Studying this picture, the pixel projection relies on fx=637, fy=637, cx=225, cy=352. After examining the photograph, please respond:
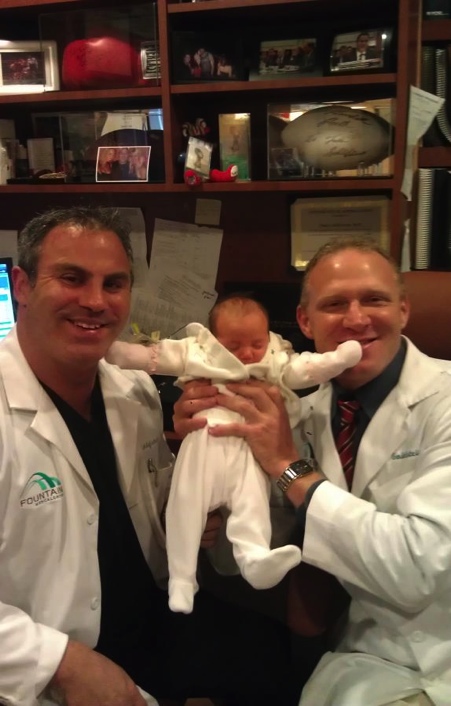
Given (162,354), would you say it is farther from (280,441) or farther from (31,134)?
(31,134)

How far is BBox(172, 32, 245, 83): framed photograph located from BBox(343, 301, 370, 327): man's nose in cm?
95

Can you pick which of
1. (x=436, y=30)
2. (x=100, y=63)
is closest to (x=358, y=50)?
(x=436, y=30)

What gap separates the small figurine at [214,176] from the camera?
1868mm

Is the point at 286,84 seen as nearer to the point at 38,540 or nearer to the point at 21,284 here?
the point at 21,284

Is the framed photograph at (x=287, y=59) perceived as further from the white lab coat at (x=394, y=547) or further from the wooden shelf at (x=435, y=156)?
the white lab coat at (x=394, y=547)

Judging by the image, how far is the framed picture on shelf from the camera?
5.90 ft

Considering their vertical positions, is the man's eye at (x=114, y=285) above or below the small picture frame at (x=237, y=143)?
below

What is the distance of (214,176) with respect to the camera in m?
1.94

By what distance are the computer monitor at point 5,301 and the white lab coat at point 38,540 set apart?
2.47 ft

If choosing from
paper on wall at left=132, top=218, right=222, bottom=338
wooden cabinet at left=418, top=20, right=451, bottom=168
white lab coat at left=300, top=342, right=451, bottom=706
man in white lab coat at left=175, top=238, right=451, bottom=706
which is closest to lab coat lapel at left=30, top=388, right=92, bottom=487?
man in white lab coat at left=175, top=238, right=451, bottom=706

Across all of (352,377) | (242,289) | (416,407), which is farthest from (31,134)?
(416,407)

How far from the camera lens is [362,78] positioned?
173cm

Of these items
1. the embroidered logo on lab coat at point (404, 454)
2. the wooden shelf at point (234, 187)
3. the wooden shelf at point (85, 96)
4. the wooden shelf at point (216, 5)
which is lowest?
the embroidered logo on lab coat at point (404, 454)

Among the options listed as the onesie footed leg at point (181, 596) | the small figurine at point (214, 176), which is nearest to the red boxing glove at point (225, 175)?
the small figurine at point (214, 176)
